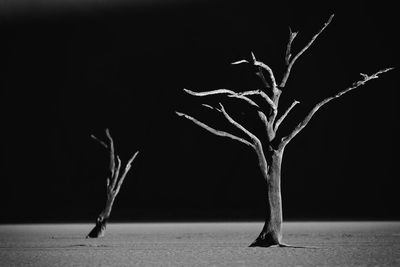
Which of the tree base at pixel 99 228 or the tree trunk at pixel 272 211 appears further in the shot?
the tree base at pixel 99 228

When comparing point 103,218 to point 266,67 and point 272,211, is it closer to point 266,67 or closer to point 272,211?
point 272,211

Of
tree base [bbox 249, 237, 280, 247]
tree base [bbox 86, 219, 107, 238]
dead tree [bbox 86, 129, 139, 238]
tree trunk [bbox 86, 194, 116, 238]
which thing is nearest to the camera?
tree base [bbox 249, 237, 280, 247]

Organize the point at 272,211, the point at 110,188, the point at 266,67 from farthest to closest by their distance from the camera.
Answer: the point at 110,188
the point at 272,211
the point at 266,67

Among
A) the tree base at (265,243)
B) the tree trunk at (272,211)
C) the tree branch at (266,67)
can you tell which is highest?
the tree branch at (266,67)

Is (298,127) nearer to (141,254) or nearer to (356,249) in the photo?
(356,249)

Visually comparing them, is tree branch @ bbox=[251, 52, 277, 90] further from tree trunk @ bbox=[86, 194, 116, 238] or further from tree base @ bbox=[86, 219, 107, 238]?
tree base @ bbox=[86, 219, 107, 238]

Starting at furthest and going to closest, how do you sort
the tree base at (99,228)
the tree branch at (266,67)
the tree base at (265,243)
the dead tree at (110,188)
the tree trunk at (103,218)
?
the tree base at (99,228) → the dead tree at (110,188) → the tree trunk at (103,218) → the tree base at (265,243) → the tree branch at (266,67)

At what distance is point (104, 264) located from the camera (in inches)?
671

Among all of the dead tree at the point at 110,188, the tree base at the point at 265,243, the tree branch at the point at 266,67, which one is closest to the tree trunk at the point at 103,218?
the dead tree at the point at 110,188

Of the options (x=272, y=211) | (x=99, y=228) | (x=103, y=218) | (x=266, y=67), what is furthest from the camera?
(x=99, y=228)

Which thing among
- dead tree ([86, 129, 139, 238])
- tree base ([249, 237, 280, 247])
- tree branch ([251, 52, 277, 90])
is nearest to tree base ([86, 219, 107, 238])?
dead tree ([86, 129, 139, 238])

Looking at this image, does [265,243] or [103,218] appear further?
[103,218]

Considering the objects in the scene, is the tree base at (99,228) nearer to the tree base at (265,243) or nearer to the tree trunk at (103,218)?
the tree trunk at (103,218)

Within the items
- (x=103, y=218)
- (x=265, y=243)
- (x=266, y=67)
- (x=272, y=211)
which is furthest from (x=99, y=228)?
(x=266, y=67)
